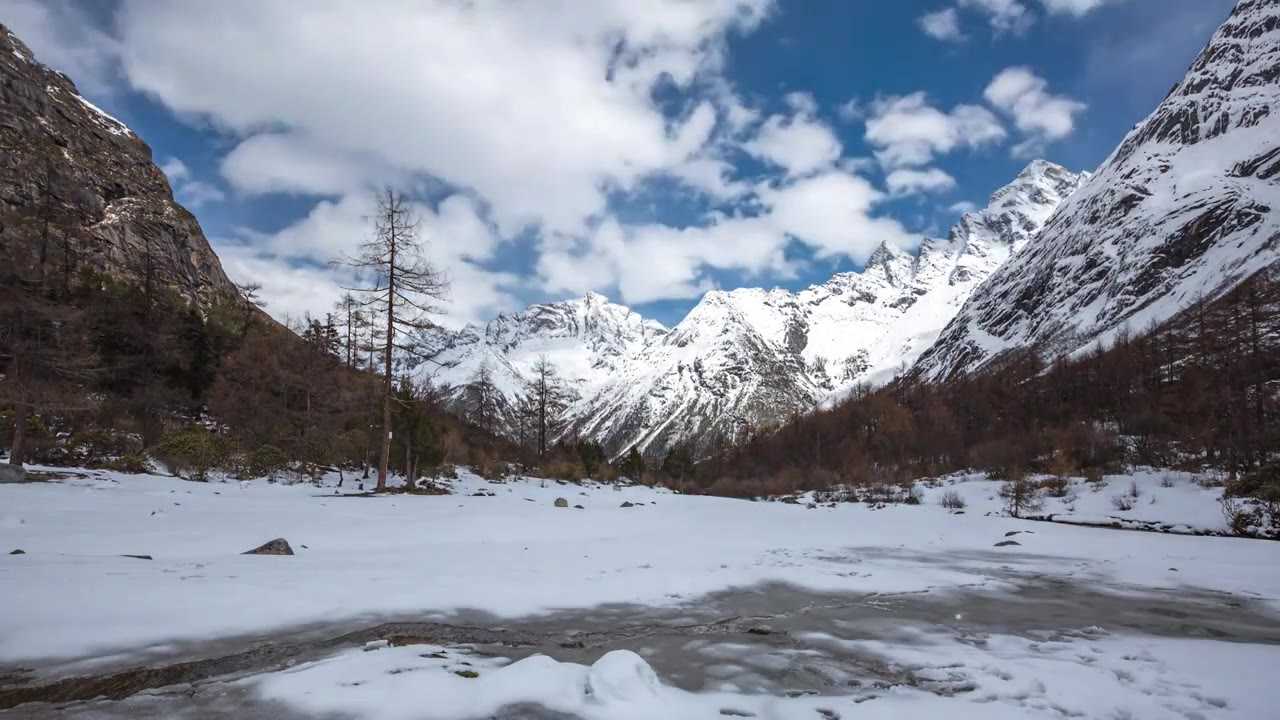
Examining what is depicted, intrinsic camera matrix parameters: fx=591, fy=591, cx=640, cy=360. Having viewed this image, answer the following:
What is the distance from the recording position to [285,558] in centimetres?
800

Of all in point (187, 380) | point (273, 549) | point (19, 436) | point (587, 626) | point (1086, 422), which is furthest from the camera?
point (1086, 422)

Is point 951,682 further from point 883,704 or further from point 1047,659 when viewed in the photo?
point 1047,659

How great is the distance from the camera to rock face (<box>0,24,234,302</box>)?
55.9 meters

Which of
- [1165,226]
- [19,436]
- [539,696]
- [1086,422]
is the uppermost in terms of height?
[1165,226]

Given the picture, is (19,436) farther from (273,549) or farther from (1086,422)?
(1086,422)

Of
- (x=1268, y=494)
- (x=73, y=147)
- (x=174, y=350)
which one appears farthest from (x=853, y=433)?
(x=73, y=147)

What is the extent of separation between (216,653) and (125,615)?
121 centimetres

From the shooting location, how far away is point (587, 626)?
5730 mm

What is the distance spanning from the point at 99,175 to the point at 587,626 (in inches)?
3680

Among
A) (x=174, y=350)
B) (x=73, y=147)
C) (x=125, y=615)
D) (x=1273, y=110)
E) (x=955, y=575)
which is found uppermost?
(x=1273, y=110)

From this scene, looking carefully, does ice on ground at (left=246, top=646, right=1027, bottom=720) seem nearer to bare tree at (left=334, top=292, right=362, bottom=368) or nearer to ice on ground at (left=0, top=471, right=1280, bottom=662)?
ice on ground at (left=0, top=471, right=1280, bottom=662)

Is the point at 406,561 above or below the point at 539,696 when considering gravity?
below

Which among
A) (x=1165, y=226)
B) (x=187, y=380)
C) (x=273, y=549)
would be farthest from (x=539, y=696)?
(x=1165, y=226)

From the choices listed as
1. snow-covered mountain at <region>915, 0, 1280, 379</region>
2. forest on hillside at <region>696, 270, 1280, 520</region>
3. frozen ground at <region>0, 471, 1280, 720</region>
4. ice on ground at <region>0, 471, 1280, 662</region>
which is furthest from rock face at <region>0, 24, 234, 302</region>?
snow-covered mountain at <region>915, 0, 1280, 379</region>
